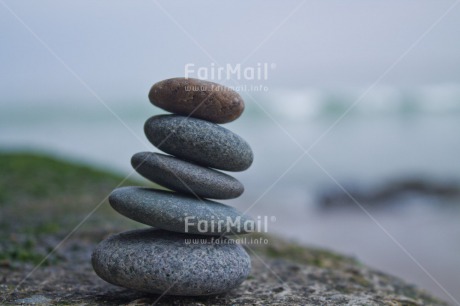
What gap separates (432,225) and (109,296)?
1148cm

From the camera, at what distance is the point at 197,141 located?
5.26 meters

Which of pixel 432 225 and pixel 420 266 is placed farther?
pixel 432 225

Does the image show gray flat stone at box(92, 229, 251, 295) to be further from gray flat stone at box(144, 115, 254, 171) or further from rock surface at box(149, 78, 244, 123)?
rock surface at box(149, 78, 244, 123)

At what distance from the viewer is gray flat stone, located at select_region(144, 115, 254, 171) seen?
207 inches

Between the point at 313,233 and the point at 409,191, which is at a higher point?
the point at 409,191

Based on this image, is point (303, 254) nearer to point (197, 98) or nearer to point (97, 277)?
point (97, 277)

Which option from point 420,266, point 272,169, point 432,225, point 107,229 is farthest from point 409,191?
point 107,229

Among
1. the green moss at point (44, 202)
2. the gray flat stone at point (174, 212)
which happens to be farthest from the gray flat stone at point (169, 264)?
the green moss at point (44, 202)

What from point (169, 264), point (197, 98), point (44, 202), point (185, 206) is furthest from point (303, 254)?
point (44, 202)

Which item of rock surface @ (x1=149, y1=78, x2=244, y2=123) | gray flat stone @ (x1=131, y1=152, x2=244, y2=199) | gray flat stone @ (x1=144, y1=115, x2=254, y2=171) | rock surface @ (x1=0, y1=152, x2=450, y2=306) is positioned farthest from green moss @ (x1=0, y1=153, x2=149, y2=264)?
rock surface @ (x1=149, y1=78, x2=244, y2=123)

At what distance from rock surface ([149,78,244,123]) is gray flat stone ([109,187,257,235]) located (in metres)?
0.97

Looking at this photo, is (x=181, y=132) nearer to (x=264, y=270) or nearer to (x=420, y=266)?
(x=264, y=270)

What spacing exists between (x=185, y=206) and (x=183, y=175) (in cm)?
33

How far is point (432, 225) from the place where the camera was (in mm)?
14320
